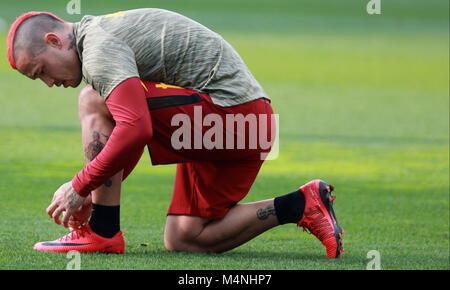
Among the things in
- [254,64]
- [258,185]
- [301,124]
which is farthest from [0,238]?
[254,64]

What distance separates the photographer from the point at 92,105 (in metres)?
3.97

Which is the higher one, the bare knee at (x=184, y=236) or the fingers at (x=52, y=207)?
the fingers at (x=52, y=207)

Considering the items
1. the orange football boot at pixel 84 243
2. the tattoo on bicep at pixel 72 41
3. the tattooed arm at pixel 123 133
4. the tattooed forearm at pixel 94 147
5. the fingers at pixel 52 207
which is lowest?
the orange football boot at pixel 84 243

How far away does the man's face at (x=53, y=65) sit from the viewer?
3.82m

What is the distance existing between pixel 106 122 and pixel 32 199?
192 centimetres

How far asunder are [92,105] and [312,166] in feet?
13.1

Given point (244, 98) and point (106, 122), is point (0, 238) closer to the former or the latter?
point (106, 122)

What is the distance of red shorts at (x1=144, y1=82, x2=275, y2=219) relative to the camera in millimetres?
4059

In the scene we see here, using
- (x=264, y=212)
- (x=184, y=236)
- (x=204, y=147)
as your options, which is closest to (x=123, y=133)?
(x=204, y=147)

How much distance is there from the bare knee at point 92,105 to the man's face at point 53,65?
0.29 feet

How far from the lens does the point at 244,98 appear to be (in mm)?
4195

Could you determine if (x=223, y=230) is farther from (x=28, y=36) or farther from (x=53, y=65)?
(x=28, y=36)

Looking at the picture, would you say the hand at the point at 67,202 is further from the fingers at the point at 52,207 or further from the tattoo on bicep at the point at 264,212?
the tattoo on bicep at the point at 264,212

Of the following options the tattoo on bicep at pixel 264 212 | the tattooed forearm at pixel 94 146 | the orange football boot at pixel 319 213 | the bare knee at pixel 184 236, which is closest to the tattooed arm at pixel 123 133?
the tattooed forearm at pixel 94 146
